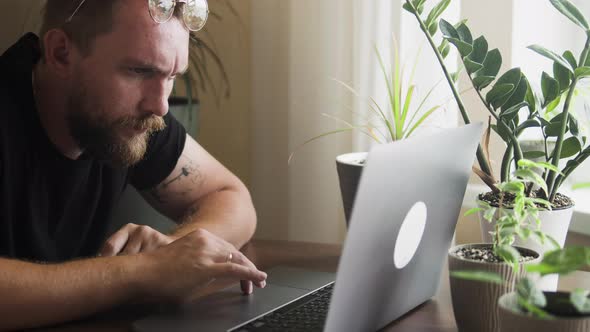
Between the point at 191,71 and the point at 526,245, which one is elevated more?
the point at 191,71

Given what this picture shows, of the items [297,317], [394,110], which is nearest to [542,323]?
[297,317]

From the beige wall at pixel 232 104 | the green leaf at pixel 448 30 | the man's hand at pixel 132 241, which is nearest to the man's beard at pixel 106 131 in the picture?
the man's hand at pixel 132 241

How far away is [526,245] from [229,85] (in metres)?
1.45

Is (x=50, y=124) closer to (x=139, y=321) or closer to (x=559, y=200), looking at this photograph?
(x=139, y=321)

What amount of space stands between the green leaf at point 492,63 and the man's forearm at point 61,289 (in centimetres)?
67

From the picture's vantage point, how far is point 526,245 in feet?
4.18

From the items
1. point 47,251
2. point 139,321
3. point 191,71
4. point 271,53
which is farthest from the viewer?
point 191,71

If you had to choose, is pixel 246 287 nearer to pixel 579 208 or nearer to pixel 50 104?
pixel 50 104

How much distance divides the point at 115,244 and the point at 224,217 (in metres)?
0.33

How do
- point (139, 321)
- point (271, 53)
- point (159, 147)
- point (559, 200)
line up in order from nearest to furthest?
1. point (139, 321)
2. point (559, 200)
3. point (159, 147)
4. point (271, 53)

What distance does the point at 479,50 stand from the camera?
1.35 m

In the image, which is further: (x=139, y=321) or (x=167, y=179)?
(x=167, y=179)

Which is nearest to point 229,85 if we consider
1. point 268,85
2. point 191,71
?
point 191,71

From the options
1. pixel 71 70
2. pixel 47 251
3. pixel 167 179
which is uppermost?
pixel 71 70
